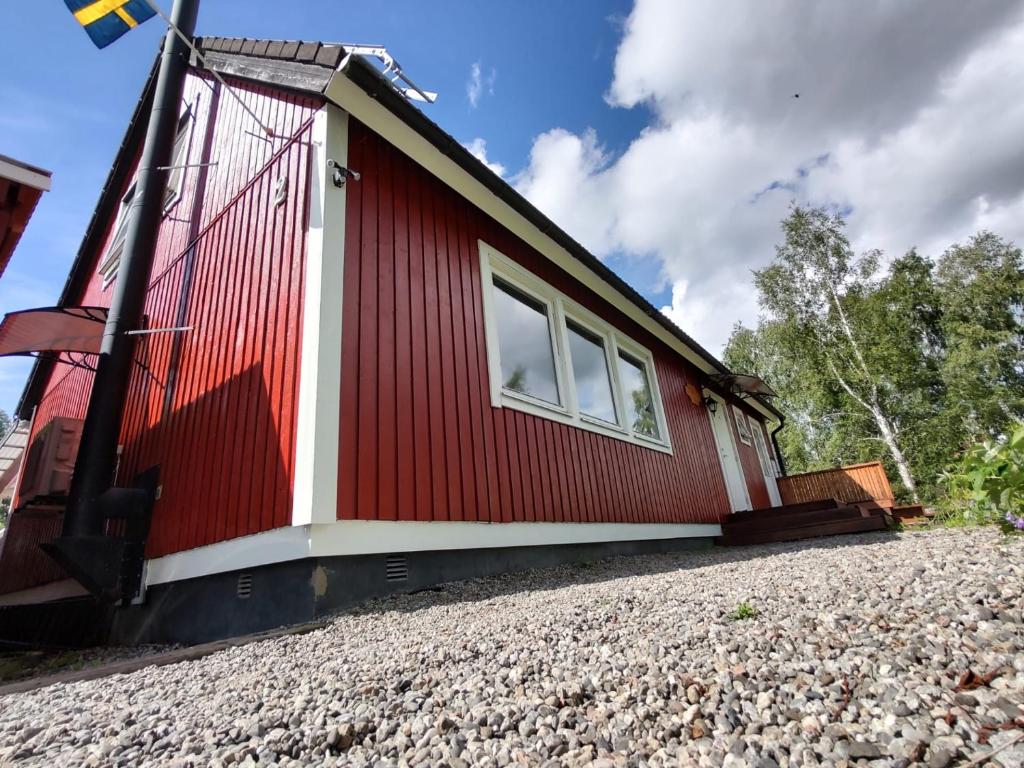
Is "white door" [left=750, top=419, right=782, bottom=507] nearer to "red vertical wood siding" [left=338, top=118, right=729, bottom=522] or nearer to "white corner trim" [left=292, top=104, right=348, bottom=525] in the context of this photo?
"red vertical wood siding" [left=338, top=118, right=729, bottom=522]

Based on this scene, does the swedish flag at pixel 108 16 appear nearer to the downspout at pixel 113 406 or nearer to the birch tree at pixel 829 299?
the downspout at pixel 113 406

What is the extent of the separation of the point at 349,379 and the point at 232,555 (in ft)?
4.47

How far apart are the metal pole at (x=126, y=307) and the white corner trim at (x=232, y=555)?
0.56 m

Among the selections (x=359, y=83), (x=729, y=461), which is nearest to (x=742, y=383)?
(x=729, y=461)

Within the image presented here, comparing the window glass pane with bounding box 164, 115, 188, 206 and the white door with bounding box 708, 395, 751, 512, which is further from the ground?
the window glass pane with bounding box 164, 115, 188, 206

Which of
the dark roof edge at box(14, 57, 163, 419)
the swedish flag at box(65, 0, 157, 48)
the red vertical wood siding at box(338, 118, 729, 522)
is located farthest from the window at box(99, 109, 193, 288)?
the red vertical wood siding at box(338, 118, 729, 522)

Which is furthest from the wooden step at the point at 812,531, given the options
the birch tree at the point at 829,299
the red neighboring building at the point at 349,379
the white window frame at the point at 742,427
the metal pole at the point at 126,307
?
the birch tree at the point at 829,299

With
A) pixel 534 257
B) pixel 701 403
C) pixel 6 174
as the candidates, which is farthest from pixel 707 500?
pixel 6 174

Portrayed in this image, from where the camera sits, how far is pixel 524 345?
4660 mm

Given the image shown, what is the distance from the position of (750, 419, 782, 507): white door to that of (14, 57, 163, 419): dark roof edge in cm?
1334

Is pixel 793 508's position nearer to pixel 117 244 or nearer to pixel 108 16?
pixel 108 16

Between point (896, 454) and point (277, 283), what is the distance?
16405 mm

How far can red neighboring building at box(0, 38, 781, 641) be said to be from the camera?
9.33 ft

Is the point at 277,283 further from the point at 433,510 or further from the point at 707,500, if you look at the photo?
the point at 707,500
